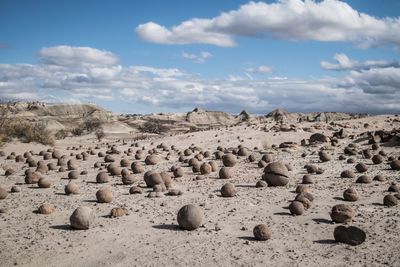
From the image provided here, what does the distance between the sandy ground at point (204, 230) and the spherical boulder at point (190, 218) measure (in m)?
0.14

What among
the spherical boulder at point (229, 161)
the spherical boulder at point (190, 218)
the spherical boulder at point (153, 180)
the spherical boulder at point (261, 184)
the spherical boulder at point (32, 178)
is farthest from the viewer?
the spherical boulder at point (229, 161)

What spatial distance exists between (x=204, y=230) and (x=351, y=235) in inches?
102

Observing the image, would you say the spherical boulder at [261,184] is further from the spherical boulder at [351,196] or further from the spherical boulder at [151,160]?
the spherical boulder at [151,160]

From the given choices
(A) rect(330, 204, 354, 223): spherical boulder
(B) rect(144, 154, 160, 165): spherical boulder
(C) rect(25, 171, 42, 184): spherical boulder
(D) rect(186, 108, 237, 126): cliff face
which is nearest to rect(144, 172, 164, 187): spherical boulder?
(C) rect(25, 171, 42, 184): spherical boulder

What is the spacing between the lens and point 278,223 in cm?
823

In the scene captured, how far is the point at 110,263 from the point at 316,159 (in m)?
11.5

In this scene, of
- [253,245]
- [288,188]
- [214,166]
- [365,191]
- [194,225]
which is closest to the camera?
[253,245]

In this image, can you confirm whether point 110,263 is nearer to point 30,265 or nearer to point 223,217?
point 30,265

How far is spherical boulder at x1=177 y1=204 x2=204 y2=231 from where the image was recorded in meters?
7.93

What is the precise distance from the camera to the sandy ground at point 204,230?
671 cm

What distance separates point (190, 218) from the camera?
26.0 ft

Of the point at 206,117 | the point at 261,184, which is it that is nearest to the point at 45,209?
the point at 261,184

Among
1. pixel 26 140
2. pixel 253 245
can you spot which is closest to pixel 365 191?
pixel 253 245

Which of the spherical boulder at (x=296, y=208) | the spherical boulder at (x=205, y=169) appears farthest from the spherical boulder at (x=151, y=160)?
the spherical boulder at (x=296, y=208)
